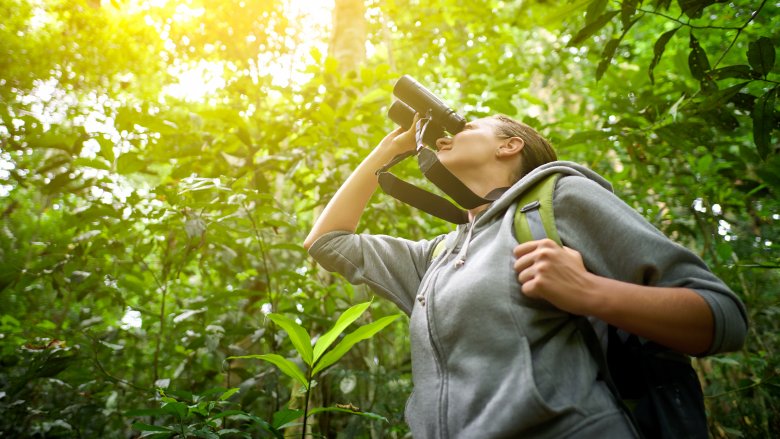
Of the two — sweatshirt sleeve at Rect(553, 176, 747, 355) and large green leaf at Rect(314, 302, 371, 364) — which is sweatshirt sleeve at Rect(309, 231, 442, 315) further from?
sweatshirt sleeve at Rect(553, 176, 747, 355)

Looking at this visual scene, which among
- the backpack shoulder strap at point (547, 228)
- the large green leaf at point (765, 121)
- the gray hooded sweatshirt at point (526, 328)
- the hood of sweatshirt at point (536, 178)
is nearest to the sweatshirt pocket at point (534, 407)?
the gray hooded sweatshirt at point (526, 328)

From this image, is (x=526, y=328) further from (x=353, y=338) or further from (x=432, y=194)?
(x=432, y=194)

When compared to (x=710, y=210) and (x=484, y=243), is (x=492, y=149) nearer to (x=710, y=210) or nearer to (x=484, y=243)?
(x=484, y=243)

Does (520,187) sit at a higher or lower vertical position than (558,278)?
higher

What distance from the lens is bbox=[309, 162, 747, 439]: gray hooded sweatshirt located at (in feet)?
2.80

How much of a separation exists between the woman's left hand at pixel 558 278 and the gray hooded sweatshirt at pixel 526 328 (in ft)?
0.27

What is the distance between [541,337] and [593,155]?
8.74ft

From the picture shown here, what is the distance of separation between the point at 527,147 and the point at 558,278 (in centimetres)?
72

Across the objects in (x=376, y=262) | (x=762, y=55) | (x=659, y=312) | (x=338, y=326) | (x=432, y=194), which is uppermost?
(x=762, y=55)

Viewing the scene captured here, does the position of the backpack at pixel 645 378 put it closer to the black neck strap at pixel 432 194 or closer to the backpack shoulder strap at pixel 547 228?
the backpack shoulder strap at pixel 547 228

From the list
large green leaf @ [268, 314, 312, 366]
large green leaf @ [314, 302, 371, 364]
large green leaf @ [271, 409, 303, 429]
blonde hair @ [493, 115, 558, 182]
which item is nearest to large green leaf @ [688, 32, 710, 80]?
blonde hair @ [493, 115, 558, 182]

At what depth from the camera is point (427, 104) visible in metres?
1.55

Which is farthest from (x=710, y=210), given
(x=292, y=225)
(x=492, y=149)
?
(x=292, y=225)

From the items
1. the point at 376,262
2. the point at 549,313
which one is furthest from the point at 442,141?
the point at 549,313
